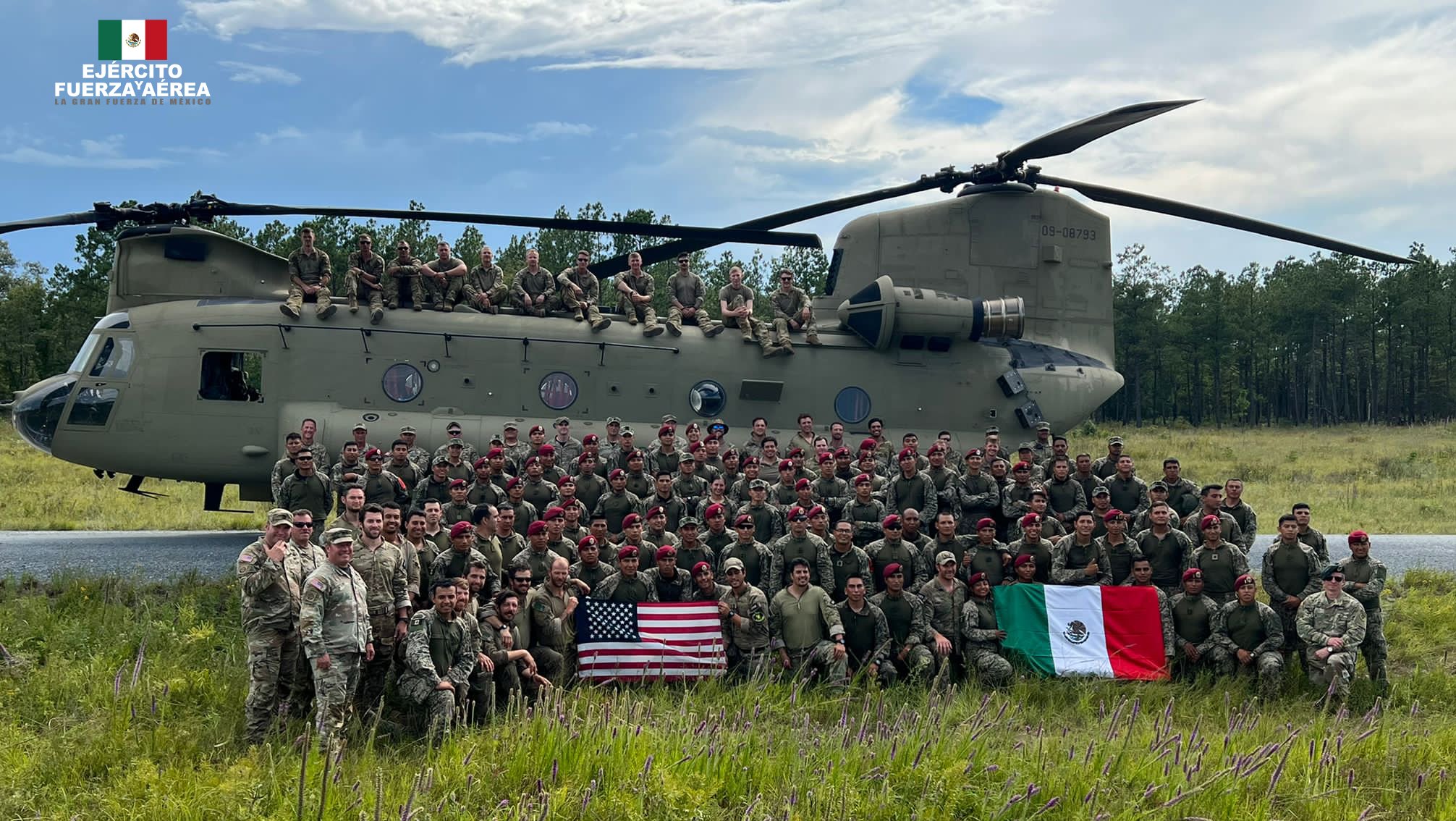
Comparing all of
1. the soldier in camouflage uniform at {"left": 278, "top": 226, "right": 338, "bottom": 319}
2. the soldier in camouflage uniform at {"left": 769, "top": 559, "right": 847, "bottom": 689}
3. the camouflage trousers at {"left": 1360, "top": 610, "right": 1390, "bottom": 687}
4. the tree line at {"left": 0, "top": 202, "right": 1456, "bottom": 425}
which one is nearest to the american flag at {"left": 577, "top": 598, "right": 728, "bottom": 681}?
the soldier in camouflage uniform at {"left": 769, "top": 559, "right": 847, "bottom": 689}

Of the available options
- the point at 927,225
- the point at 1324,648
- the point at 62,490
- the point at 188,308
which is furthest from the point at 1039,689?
the point at 62,490

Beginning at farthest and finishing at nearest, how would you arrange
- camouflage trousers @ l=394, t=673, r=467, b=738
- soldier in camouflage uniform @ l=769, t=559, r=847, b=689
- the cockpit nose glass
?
the cockpit nose glass
soldier in camouflage uniform @ l=769, t=559, r=847, b=689
camouflage trousers @ l=394, t=673, r=467, b=738

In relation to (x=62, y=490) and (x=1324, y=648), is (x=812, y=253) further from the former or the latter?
(x=1324, y=648)

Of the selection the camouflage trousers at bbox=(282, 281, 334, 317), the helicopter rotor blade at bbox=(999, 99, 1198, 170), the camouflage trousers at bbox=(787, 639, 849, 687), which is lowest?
the camouflage trousers at bbox=(787, 639, 849, 687)

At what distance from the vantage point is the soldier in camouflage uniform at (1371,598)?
8805 mm

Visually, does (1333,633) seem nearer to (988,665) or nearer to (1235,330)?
(988,665)

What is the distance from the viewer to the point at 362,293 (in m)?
13.1

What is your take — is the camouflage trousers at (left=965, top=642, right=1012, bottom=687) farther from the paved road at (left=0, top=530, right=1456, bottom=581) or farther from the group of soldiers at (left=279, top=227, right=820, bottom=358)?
the paved road at (left=0, top=530, right=1456, bottom=581)

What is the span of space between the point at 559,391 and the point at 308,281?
3.37m

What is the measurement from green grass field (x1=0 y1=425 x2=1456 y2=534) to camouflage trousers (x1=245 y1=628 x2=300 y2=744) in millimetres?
10330

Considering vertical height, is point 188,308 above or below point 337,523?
above

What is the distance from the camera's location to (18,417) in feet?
41.1

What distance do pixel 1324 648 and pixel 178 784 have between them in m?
8.29

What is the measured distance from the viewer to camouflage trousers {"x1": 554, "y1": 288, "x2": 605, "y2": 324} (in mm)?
13477
